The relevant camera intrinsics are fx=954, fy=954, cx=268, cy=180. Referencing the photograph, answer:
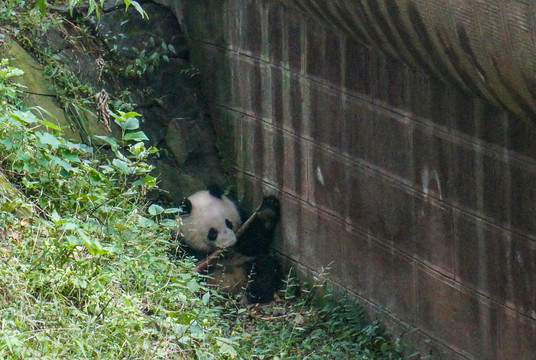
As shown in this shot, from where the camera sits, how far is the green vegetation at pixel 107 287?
4.01 metres

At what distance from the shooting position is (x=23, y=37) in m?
6.49

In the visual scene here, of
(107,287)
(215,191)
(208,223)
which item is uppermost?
(107,287)

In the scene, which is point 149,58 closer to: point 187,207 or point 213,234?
point 187,207

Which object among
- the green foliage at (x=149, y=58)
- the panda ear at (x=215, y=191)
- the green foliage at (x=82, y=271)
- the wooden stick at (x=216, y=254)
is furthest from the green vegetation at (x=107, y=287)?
the green foliage at (x=149, y=58)

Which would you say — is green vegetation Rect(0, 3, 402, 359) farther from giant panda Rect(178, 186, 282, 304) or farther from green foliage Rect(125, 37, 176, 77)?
green foliage Rect(125, 37, 176, 77)

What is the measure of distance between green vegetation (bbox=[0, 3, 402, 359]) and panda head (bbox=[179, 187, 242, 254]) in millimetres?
249

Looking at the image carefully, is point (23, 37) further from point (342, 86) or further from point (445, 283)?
point (445, 283)

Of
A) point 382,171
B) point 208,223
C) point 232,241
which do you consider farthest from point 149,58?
point 382,171

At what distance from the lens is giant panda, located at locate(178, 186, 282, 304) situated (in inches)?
249

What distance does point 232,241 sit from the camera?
6613mm

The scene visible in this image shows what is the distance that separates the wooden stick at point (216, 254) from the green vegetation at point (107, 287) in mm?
318

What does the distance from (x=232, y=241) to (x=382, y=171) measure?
1.60 m

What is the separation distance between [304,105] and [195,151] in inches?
51.7

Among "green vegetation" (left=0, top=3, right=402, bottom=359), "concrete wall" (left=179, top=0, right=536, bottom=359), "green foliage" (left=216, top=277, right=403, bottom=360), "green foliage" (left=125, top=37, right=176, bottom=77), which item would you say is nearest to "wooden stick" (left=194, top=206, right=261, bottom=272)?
"concrete wall" (left=179, top=0, right=536, bottom=359)
